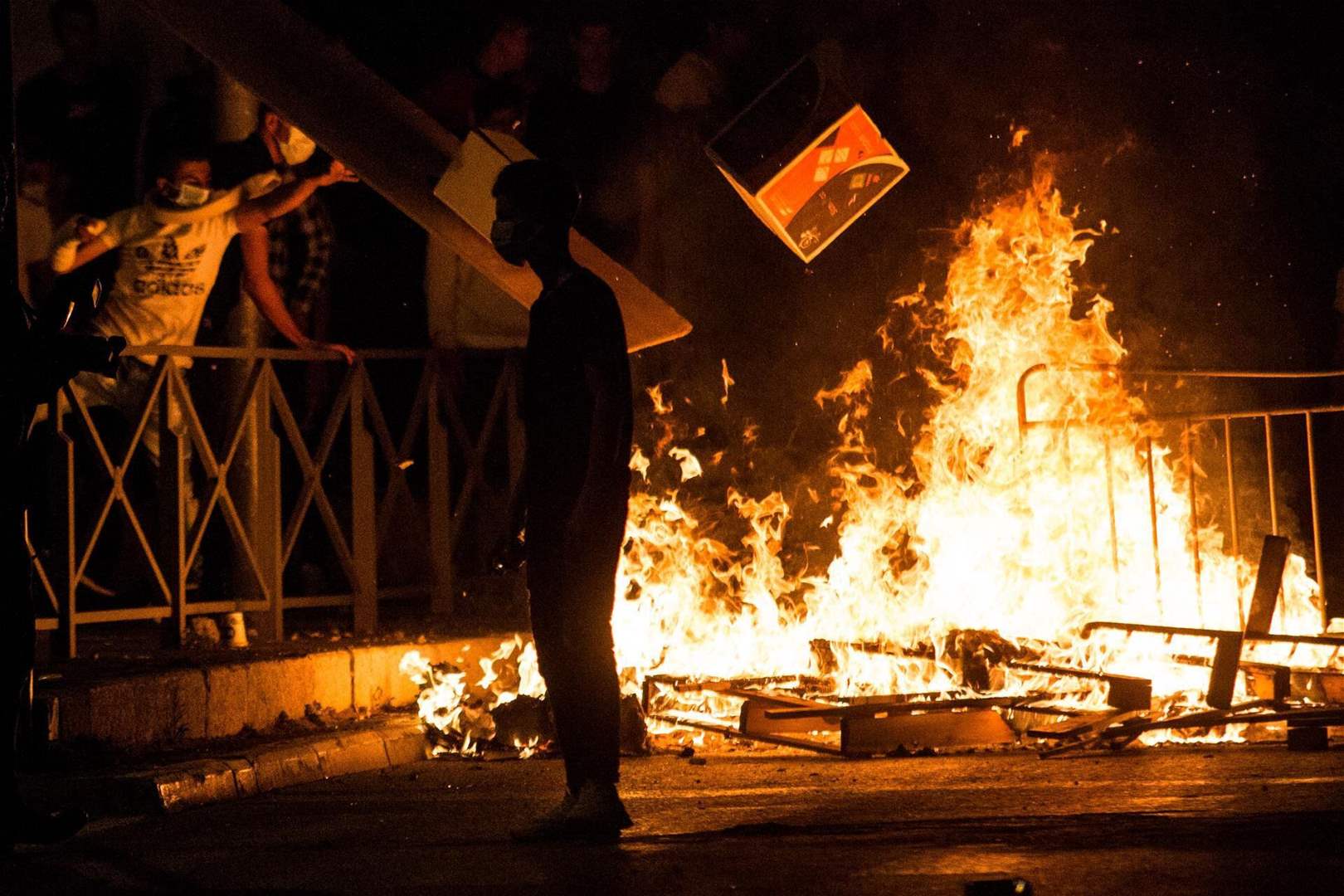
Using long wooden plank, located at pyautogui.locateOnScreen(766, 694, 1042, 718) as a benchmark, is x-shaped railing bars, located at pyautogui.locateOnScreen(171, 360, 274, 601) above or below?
above

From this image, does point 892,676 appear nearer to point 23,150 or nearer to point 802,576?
point 802,576

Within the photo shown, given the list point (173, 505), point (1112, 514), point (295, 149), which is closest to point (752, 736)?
point (1112, 514)

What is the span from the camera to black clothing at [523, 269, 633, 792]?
537 centimetres

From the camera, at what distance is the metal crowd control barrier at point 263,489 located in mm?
8125

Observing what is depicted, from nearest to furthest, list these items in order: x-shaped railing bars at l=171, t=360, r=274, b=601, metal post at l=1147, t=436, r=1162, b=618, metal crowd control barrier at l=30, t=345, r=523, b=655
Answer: metal crowd control barrier at l=30, t=345, r=523, b=655 < x-shaped railing bars at l=171, t=360, r=274, b=601 < metal post at l=1147, t=436, r=1162, b=618

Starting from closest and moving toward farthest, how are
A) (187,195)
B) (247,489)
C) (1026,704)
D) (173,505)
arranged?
1. (1026,704)
2. (173,505)
3. (247,489)
4. (187,195)

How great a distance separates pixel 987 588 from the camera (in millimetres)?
9203

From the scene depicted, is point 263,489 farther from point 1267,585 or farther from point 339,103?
point 1267,585

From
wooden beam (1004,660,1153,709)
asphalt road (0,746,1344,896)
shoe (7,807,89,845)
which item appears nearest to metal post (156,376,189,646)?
asphalt road (0,746,1344,896)

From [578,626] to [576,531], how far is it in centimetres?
30

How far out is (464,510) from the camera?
31.2 feet

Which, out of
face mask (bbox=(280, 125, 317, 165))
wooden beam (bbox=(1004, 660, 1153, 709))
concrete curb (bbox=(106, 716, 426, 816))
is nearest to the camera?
concrete curb (bbox=(106, 716, 426, 816))

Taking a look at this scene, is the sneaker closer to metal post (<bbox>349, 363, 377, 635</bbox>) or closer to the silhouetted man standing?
the silhouetted man standing

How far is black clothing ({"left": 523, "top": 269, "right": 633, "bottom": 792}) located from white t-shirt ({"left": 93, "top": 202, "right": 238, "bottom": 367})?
14.4ft
